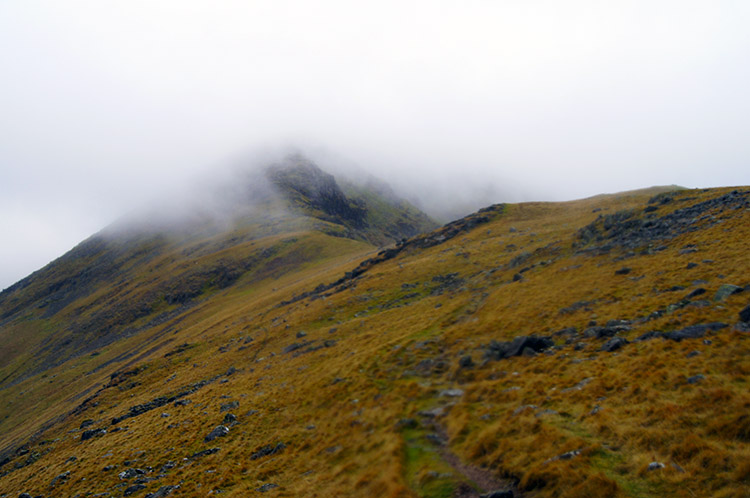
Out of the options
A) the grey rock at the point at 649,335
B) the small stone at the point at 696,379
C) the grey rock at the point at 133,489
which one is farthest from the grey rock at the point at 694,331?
the grey rock at the point at 133,489

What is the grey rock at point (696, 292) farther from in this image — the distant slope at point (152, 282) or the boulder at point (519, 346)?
the distant slope at point (152, 282)

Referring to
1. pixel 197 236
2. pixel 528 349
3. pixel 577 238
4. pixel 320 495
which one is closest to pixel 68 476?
pixel 320 495

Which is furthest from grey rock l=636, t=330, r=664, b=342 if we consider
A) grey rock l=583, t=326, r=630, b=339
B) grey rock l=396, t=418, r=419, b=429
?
grey rock l=396, t=418, r=419, b=429

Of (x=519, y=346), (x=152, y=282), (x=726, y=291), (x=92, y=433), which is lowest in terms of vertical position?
(x=92, y=433)

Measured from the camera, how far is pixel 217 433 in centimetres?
2561

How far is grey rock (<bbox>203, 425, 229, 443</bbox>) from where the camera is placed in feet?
83.2

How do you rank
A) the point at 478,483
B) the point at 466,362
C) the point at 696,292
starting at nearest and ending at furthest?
the point at 478,483 → the point at 696,292 → the point at 466,362

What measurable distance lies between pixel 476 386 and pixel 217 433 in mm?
19103

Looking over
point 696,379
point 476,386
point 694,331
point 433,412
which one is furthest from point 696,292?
point 433,412

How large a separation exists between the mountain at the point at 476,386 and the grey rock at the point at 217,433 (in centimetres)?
14

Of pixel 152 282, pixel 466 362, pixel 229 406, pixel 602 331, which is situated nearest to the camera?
pixel 602 331

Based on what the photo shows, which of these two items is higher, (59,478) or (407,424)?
(407,424)

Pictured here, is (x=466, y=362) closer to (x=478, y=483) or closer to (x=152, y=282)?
(x=478, y=483)

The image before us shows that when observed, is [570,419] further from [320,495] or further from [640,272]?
[640,272]
